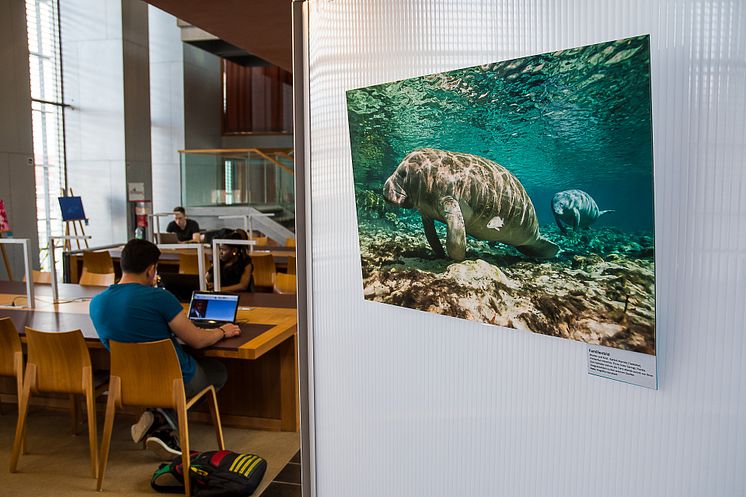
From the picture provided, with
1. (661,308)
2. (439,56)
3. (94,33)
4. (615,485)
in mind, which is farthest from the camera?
(94,33)

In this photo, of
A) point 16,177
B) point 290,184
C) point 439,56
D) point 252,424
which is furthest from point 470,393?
point 290,184

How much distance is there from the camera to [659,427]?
1.50m

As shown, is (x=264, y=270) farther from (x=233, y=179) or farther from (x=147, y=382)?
(x=233, y=179)

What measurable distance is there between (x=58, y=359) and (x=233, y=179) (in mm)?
9689

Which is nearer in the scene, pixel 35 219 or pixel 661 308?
pixel 661 308

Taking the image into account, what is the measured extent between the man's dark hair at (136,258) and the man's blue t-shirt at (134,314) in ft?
0.38

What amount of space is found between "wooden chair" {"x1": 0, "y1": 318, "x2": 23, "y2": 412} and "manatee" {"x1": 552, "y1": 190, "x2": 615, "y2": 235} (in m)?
3.30

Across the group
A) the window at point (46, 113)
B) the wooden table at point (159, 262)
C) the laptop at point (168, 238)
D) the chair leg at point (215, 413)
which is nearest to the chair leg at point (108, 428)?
the chair leg at point (215, 413)

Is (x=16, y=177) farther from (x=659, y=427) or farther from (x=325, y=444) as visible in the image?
(x=659, y=427)

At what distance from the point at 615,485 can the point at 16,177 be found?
404 inches

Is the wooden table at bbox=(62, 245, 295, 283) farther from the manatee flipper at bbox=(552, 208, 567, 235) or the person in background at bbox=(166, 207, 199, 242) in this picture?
the manatee flipper at bbox=(552, 208, 567, 235)

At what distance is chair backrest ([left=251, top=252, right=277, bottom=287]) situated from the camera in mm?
6719

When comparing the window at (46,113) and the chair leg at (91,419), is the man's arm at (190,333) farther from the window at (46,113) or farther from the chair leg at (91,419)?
the window at (46,113)

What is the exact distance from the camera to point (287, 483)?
3561 millimetres
